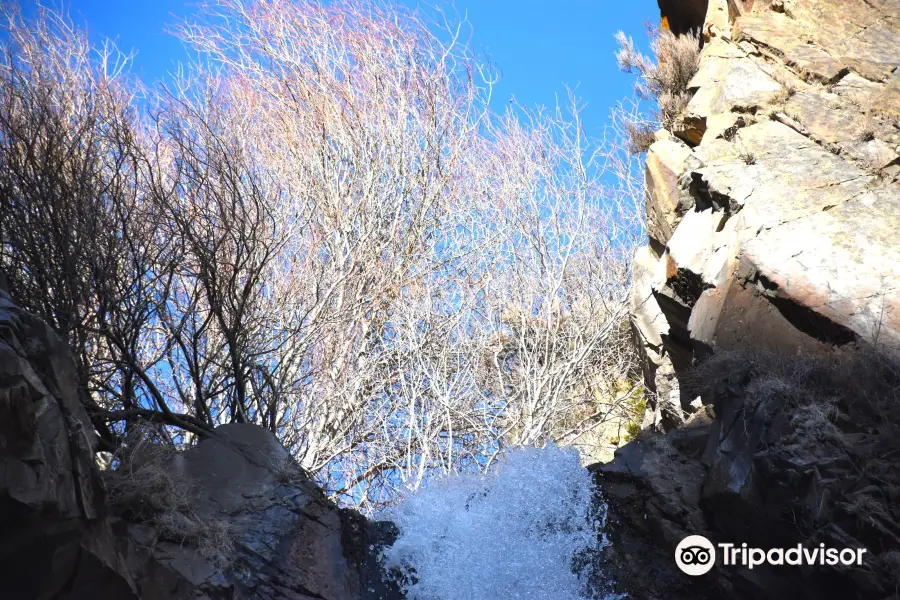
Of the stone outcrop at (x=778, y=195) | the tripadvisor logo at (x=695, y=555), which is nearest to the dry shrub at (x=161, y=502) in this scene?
the tripadvisor logo at (x=695, y=555)

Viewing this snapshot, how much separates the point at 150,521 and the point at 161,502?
0.17 meters

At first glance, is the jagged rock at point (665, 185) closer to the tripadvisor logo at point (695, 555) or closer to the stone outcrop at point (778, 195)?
the stone outcrop at point (778, 195)

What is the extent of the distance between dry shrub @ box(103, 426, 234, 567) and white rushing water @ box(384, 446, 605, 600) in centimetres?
259

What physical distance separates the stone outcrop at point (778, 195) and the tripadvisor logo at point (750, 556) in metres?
1.57

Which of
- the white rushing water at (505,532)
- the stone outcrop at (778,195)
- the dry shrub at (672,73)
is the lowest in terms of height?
the white rushing water at (505,532)

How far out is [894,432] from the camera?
17.7 ft

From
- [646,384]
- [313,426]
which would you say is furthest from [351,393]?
[646,384]

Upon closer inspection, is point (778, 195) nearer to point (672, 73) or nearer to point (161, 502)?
point (672, 73)

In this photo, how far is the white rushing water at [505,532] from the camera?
8.35 meters

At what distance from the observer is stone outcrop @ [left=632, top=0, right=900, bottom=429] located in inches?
256

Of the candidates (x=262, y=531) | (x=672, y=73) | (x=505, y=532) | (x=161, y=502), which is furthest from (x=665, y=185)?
(x=161, y=502)

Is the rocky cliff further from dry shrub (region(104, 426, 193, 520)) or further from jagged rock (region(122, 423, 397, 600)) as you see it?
dry shrub (region(104, 426, 193, 520))

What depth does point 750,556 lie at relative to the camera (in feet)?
20.0

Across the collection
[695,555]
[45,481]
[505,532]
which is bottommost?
[45,481]
